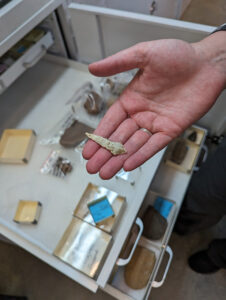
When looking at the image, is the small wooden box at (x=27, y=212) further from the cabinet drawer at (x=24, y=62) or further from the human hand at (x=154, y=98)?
the cabinet drawer at (x=24, y=62)

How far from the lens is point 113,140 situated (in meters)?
0.80

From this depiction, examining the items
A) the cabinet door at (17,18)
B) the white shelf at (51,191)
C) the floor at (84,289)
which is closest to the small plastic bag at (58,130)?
the white shelf at (51,191)

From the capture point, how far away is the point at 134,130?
32.7 inches

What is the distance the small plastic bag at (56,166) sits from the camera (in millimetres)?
976

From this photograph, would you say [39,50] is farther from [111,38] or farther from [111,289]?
[111,289]

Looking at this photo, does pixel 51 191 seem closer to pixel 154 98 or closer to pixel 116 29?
pixel 154 98

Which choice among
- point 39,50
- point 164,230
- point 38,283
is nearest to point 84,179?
point 164,230

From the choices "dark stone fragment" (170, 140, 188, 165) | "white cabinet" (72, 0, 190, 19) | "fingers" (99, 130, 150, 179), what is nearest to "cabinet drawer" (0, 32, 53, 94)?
"white cabinet" (72, 0, 190, 19)

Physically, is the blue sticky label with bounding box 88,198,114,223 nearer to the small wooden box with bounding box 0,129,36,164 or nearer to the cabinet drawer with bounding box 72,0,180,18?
the small wooden box with bounding box 0,129,36,164

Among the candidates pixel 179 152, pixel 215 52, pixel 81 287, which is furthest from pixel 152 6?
pixel 81 287

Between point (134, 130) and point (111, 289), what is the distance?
634 mm

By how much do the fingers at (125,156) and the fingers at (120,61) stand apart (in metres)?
0.23

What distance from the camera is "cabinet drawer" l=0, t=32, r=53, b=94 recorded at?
3.09 feet

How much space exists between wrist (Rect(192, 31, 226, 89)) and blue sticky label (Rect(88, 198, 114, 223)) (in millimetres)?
606
